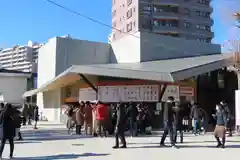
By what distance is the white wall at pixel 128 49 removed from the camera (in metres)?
30.5

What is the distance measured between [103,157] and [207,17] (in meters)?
71.8

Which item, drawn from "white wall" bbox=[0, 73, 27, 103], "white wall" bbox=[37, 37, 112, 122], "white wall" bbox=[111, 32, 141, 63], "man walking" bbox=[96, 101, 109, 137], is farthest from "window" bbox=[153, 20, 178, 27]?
"man walking" bbox=[96, 101, 109, 137]

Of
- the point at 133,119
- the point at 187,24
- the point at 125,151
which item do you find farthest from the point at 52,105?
the point at 187,24

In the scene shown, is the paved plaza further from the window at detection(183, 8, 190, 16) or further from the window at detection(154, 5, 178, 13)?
the window at detection(183, 8, 190, 16)

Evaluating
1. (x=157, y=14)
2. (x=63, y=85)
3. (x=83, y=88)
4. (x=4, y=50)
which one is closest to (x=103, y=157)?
(x=83, y=88)

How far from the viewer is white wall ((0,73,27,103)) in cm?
4841

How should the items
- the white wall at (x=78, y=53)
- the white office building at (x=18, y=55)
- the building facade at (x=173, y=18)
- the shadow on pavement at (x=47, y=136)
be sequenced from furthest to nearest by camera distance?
the white office building at (x=18, y=55), the building facade at (x=173, y=18), the white wall at (x=78, y=53), the shadow on pavement at (x=47, y=136)

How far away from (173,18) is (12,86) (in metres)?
37.9

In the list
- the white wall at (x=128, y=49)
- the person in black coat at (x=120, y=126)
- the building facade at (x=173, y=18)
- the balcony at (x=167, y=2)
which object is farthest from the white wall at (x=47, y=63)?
the balcony at (x=167, y=2)

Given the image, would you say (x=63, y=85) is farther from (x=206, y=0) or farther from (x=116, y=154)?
(x=206, y=0)

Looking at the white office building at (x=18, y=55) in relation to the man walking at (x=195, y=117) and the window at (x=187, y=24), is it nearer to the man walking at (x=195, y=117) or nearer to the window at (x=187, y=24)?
the window at (x=187, y=24)

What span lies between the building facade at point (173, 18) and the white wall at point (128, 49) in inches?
1558

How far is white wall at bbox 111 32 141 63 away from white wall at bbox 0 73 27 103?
18165mm

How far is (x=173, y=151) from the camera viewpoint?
12.3m
